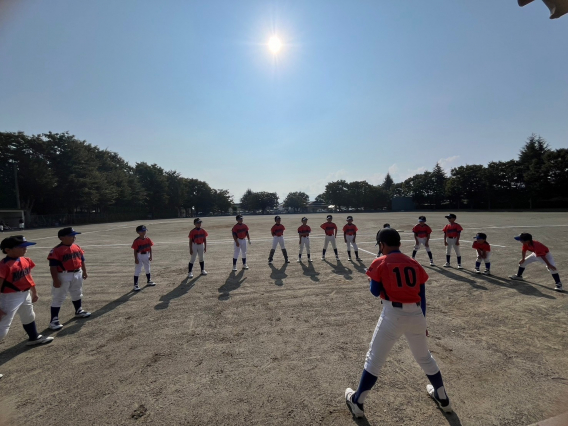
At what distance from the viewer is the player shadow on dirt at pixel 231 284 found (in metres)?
7.71

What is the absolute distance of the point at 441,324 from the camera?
555 centimetres

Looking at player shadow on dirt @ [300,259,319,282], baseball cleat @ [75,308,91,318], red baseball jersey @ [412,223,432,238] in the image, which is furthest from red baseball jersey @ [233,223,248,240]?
red baseball jersey @ [412,223,432,238]

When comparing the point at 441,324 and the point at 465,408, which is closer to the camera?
the point at 465,408

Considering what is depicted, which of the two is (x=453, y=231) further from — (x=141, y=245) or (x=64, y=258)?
(x=64, y=258)

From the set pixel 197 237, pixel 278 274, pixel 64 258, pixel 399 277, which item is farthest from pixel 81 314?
pixel 399 277

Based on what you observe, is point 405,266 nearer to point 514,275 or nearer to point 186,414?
point 186,414

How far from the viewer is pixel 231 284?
8.84 meters

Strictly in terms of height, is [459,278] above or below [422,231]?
below

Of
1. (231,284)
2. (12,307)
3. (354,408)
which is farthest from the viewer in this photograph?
(231,284)

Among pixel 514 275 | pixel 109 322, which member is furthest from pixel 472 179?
pixel 109 322

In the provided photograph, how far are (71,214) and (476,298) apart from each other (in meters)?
61.8

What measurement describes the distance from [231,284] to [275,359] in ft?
15.7

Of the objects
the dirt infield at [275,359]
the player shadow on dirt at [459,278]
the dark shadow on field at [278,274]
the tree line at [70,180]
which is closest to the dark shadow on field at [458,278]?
the player shadow on dirt at [459,278]

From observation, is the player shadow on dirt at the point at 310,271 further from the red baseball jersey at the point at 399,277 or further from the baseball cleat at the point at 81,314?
the baseball cleat at the point at 81,314
